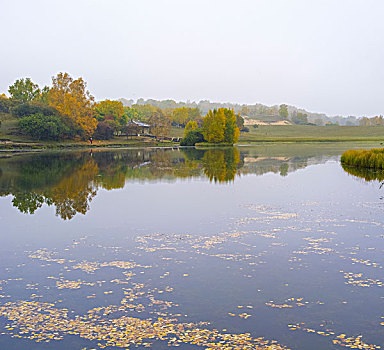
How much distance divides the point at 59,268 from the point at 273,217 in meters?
8.43

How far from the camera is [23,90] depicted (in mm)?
137250

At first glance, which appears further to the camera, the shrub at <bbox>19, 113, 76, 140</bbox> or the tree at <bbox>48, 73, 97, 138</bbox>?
the tree at <bbox>48, 73, 97, 138</bbox>

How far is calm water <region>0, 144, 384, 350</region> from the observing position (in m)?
6.98

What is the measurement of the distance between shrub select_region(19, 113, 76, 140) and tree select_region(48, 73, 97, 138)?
6.89m

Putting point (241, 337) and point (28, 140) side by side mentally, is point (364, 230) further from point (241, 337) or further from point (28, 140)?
point (28, 140)

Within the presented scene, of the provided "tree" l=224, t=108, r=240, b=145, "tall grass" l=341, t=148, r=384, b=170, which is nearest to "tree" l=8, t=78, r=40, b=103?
"tree" l=224, t=108, r=240, b=145

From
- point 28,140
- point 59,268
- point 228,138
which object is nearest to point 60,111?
point 28,140

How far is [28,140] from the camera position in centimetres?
9031

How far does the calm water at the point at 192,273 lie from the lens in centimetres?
698

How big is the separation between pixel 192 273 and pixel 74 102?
10278cm

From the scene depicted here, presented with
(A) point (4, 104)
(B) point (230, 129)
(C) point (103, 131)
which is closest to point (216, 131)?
(B) point (230, 129)

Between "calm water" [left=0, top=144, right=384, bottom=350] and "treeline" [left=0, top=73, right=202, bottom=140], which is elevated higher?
"treeline" [left=0, top=73, right=202, bottom=140]

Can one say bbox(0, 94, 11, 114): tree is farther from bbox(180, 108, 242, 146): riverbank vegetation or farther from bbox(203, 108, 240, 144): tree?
bbox(203, 108, 240, 144): tree

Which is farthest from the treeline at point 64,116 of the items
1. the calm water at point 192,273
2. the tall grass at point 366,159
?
the calm water at point 192,273
